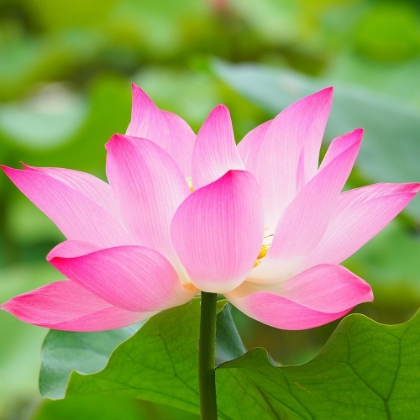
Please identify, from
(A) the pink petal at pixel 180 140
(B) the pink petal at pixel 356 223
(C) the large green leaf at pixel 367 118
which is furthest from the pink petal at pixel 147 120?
(C) the large green leaf at pixel 367 118

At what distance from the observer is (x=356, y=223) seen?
1.31 feet

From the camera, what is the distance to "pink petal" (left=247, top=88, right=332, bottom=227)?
42cm

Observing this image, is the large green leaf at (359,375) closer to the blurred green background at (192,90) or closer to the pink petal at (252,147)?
the pink petal at (252,147)

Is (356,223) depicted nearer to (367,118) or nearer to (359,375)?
(359,375)

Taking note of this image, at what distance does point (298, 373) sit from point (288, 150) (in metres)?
0.12

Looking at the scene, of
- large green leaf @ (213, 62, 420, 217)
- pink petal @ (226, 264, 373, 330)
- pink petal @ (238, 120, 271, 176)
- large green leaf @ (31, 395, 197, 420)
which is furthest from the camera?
large green leaf @ (213, 62, 420, 217)

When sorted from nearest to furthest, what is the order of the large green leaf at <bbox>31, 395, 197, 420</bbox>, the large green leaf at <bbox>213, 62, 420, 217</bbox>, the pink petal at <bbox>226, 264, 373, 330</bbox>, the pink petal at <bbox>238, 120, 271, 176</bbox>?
the pink petal at <bbox>226, 264, 373, 330</bbox> < the pink petal at <bbox>238, 120, 271, 176</bbox> < the large green leaf at <bbox>31, 395, 197, 420</bbox> < the large green leaf at <bbox>213, 62, 420, 217</bbox>

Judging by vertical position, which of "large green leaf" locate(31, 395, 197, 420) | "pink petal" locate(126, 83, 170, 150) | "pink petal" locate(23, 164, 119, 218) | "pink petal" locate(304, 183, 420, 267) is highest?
"pink petal" locate(126, 83, 170, 150)

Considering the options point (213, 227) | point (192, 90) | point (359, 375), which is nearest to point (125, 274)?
point (213, 227)

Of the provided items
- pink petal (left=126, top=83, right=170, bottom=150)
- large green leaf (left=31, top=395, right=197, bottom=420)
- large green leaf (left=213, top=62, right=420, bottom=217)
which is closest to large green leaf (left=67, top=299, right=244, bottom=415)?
pink petal (left=126, top=83, right=170, bottom=150)

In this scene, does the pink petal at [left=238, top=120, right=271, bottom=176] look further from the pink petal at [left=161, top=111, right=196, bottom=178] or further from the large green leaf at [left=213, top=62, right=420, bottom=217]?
the large green leaf at [left=213, top=62, right=420, bottom=217]

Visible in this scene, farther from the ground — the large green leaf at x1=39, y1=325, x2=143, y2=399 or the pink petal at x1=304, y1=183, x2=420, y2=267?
the pink petal at x1=304, y1=183, x2=420, y2=267

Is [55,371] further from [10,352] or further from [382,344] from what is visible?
[10,352]

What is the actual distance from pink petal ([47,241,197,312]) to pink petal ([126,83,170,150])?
99 millimetres
